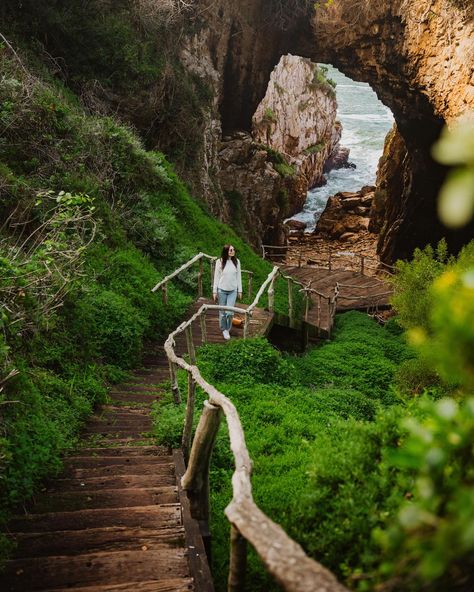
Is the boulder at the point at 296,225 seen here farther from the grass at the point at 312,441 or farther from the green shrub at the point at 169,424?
the green shrub at the point at 169,424

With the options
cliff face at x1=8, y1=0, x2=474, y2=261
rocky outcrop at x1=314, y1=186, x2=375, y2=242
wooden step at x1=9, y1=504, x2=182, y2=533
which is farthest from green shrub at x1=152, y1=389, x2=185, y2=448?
rocky outcrop at x1=314, y1=186, x2=375, y2=242

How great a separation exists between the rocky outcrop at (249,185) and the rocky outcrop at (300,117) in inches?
442

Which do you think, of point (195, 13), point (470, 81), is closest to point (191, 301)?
point (470, 81)

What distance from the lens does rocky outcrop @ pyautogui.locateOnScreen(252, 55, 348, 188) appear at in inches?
1523

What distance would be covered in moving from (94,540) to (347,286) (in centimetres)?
1807

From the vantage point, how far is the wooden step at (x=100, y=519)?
14.4 ft

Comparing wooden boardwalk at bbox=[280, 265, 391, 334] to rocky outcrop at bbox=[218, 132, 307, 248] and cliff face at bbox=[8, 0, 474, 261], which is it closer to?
rocky outcrop at bbox=[218, 132, 307, 248]

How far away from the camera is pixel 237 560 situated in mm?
3035

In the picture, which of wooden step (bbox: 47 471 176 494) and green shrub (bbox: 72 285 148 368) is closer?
wooden step (bbox: 47 471 176 494)

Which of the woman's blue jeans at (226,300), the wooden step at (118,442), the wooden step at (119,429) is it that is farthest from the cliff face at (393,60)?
the wooden step at (118,442)

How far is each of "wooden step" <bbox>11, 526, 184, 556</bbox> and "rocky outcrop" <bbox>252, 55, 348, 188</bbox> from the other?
1362 inches

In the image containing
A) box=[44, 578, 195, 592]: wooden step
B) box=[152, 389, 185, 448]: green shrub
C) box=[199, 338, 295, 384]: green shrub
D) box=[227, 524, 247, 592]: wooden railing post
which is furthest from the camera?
box=[199, 338, 295, 384]: green shrub

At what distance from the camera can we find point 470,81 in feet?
52.3

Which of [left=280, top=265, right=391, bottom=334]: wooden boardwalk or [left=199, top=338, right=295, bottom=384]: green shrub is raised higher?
[left=199, top=338, right=295, bottom=384]: green shrub
